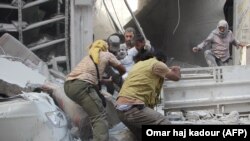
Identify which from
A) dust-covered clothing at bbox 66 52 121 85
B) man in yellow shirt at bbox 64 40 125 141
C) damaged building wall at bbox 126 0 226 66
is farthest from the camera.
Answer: damaged building wall at bbox 126 0 226 66

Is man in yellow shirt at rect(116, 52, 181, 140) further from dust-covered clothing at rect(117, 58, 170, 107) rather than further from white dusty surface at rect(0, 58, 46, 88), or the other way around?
white dusty surface at rect(0, 58, 46, 88)

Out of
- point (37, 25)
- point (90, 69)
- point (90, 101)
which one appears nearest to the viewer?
point (90, 101)

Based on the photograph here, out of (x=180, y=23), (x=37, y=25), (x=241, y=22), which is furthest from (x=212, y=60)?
(x=180, y=23)

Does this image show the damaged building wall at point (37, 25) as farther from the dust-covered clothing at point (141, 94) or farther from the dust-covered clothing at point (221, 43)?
the dust-covered clothing at point (141, 94)

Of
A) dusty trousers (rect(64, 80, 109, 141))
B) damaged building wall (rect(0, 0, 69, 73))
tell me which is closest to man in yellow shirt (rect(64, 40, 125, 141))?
dusty trousers (rect(64, 80, 109, 141))

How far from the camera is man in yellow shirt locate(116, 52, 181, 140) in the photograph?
5.17 meters

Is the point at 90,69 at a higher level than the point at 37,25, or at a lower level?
lower

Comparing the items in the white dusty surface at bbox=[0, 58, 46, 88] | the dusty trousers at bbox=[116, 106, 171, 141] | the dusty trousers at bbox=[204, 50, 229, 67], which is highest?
the white dusty surface at bbox=[0, 58, 46, 88]

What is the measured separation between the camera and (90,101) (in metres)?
5.39

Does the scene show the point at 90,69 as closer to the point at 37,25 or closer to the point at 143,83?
the point at 143,83

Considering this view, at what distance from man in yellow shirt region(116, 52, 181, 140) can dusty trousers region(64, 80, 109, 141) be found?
0.23 meters

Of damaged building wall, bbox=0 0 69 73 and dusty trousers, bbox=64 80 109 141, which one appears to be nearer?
Answer: dusty trousers, bbox=64 80 109 141

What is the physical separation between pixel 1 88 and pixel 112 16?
6.24 metres

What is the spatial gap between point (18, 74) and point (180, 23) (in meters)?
8.05
